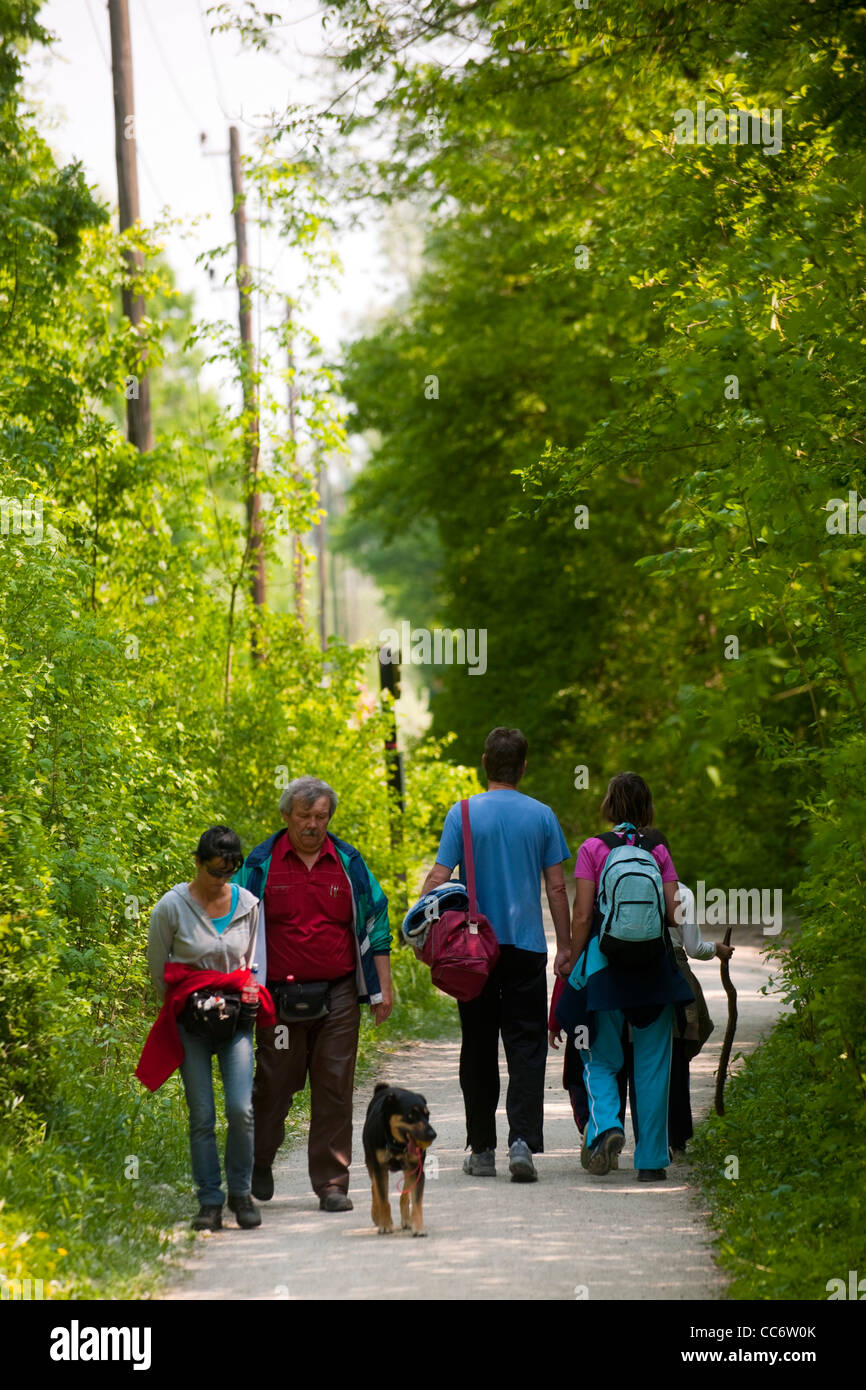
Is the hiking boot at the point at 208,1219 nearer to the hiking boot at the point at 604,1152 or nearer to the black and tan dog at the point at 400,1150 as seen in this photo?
the black and tan dog at the point at 400,1150

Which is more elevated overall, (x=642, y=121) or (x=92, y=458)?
(x=642, y=121)

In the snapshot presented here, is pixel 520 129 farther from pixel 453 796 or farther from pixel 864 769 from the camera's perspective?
pixel 864 769

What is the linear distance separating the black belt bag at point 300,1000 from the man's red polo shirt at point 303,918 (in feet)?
0.13

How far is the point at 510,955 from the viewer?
7.18 m

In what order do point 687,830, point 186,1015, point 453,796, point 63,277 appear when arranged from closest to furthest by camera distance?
1. point 186,1015
2. point 63,277
3. point 453,796
4. point 687,830

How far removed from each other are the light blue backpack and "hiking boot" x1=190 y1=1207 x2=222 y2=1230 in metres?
2.08

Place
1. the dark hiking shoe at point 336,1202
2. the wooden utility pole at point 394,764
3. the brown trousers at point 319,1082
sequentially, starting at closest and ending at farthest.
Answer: the dark hiking shoe at point 336,1202
the brown trousers at point 319,1082
the wooden utility pole at point 394,764

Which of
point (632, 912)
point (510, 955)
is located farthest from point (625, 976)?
point (510, 955)

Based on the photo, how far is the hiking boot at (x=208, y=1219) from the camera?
6.24 metres

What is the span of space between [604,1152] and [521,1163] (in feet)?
1.43

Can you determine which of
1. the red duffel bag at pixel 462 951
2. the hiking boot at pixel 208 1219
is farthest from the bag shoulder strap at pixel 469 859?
the hiking boot at pixel 208 1219

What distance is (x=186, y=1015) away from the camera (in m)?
6.24

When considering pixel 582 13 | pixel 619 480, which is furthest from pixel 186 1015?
pixel 619 480
